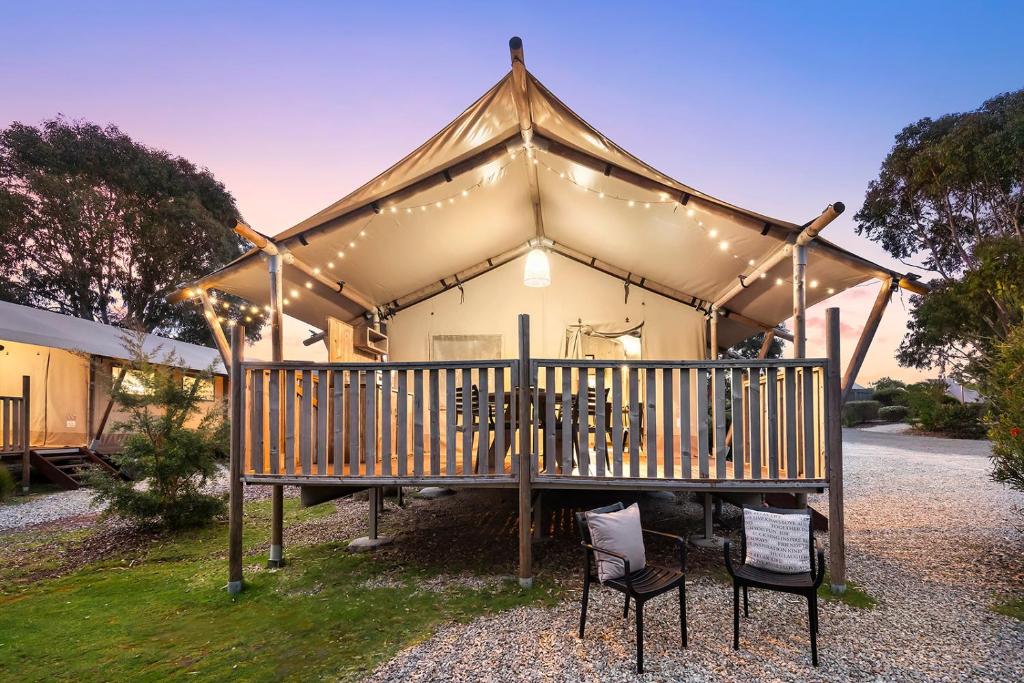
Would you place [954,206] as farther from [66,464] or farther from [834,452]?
[66,464]

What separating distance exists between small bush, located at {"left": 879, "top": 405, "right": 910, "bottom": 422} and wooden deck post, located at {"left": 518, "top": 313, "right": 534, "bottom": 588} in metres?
26.7

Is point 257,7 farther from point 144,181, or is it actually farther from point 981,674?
point 981,674

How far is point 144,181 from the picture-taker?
59.9 feet

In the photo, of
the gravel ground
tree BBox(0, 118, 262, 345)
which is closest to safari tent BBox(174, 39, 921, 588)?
the gravel ground

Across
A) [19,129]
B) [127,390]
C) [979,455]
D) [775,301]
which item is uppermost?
[19,129]

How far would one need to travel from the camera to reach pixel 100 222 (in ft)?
57.8

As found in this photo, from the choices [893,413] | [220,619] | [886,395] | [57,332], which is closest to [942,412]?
[893,413]

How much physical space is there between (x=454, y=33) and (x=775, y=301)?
7.52 meters

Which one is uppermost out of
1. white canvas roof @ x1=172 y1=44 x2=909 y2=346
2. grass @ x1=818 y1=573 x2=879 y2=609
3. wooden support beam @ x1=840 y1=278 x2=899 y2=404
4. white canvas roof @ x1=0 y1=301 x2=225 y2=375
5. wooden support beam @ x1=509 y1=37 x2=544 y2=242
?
wooden support beam @ x1=509 y1=37 x2=544 y2=242

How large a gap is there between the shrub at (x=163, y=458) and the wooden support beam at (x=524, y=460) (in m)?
4.35

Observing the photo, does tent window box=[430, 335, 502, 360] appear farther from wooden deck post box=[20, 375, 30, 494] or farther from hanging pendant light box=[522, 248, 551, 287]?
wooden deck post box=[20, 375, 30, 494]

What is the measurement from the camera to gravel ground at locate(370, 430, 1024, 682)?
9.77 feet

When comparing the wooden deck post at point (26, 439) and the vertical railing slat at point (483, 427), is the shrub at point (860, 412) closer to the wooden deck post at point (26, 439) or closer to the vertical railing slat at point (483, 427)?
the vertical railing slat at point (483, 427)

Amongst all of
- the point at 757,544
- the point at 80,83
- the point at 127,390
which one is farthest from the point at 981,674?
the point at 80,83
